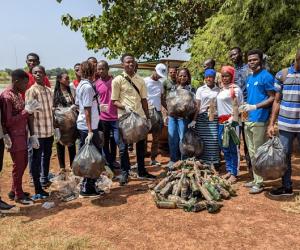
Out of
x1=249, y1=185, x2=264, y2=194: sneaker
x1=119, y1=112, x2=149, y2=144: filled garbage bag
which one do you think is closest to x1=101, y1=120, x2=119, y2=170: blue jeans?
x1=119, y1=112, x2=149, y2=144: filled garbage bag

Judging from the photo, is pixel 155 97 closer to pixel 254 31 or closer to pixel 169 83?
pixel 169 83

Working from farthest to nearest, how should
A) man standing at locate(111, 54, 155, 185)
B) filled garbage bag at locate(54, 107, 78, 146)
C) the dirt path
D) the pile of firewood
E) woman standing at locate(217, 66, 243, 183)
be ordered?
filled garbage bag at locate(54, 107, 78, 146) < man standing at locate(111, 54, 155, 185) < woman standing at locate(217, 66, 243, 183) < the pile of firewood < the dirt path

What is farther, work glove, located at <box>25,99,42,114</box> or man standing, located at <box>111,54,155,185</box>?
man standing, located at <box>111,54,155,185</box>

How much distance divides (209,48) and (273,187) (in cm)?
349

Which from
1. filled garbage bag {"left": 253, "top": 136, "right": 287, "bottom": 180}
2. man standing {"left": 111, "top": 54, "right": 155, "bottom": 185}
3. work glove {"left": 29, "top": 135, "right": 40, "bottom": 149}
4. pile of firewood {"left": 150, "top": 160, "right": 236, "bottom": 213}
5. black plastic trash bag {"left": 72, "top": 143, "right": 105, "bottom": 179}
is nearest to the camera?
pile of firewood {"left": 150, "top": 160, "right": 236, "bottom": 213}

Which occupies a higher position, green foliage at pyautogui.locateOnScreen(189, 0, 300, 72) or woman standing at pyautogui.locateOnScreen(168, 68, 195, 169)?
green foliage at pyautogui.locateOnScreen(189, 0, 300, 72)

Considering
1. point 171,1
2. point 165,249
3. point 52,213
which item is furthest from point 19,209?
point 171,1

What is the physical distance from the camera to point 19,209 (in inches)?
196

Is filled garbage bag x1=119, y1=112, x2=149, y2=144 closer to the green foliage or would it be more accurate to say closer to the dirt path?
the dirt path

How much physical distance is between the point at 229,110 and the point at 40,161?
285 cm

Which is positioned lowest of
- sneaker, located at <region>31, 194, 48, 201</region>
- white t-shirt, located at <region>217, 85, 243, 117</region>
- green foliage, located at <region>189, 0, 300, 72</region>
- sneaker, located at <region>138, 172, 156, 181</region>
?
sneaker, located at <region>31, 194, 48, 201</region>

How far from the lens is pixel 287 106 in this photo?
4.81 meters

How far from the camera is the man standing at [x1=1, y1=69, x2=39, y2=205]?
4832mm

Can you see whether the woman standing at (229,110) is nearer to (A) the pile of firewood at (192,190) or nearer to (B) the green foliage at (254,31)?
(A) the pile of firewood at (192,190)
